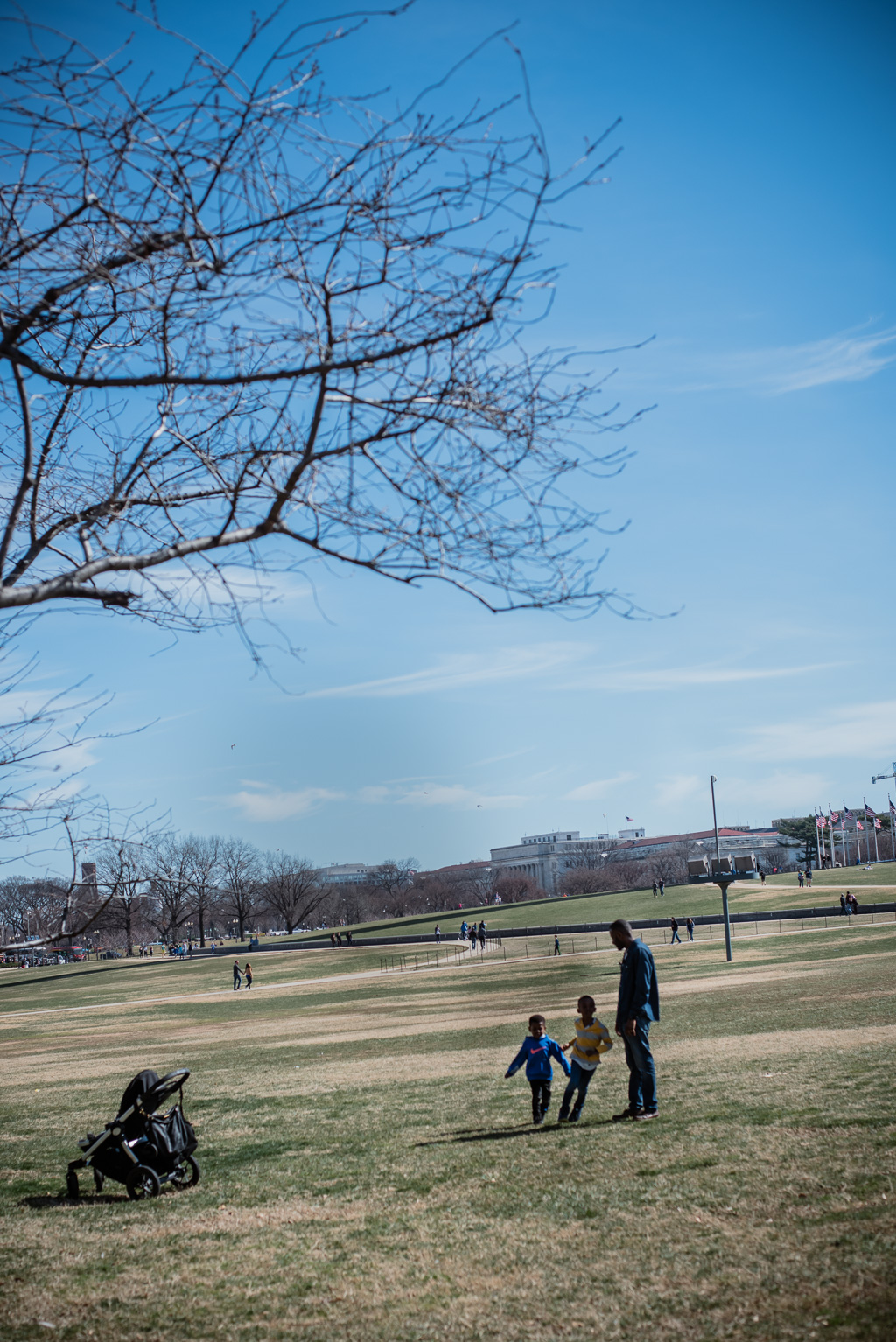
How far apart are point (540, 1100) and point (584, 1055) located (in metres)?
0.62

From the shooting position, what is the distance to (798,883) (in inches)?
3469

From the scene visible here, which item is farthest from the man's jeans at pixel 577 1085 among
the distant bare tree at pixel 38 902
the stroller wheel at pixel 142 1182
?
the distant bare tree at pixel 38 902

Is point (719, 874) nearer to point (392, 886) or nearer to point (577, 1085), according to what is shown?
point (577, 1085)

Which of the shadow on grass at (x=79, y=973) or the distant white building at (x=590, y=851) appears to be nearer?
the shadow on grass at (x=79, y=973)

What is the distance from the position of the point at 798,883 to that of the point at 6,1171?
86.3m

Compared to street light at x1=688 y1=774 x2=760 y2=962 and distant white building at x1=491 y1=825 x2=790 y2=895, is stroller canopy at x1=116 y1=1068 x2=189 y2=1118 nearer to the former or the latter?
street light at x1=688 y1=774 x2=760 y2=962

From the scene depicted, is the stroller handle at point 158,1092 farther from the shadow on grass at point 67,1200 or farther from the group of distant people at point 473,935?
the group of distant people at point 473,935

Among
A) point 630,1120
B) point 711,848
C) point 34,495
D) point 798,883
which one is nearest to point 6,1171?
point 630,1120

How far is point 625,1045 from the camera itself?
948 centimetres

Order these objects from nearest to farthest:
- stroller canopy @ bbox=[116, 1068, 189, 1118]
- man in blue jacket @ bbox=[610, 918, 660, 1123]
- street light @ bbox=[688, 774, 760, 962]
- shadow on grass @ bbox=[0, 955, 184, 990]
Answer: stroller canopy @ bbox=[116, 1068, 189, 1118] < man in blue jacket @ bbox=[610, 918, 660, 1123] < street light @ bbox=[688, 774, 760, 962] < shadow on grass @ bbox=[0, 955, 184, 990]

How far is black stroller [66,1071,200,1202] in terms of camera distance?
8.24 metres

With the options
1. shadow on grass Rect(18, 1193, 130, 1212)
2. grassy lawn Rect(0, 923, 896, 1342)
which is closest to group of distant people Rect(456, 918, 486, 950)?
grassy lawn Rect(0, 923, 896, 1342)

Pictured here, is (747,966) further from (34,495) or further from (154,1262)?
(34,495)

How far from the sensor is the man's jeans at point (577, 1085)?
9.37 metres
